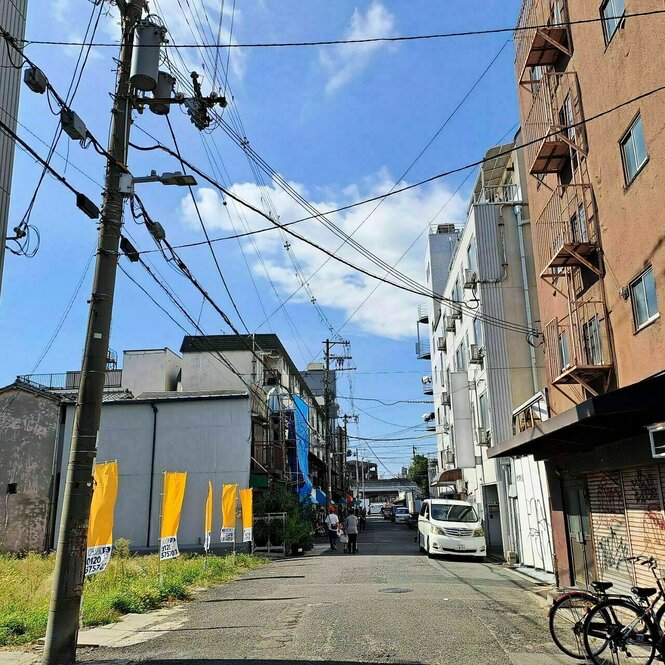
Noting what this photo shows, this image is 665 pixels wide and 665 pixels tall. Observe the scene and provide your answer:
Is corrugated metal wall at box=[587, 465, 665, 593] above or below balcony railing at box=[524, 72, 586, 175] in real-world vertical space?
below

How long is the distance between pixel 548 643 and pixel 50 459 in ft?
83.1

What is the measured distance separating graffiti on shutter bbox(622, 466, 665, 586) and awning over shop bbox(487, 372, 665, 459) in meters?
0.68

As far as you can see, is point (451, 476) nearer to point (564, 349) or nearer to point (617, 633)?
point (564, 349)

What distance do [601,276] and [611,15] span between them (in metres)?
4.79

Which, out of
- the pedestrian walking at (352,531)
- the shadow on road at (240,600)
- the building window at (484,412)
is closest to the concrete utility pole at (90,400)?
the shadow on road at (240,600)

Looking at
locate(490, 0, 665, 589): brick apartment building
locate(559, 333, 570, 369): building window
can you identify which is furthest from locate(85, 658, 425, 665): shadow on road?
locate(559, 333, 570, 369): building window

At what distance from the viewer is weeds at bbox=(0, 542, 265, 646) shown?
941 cm

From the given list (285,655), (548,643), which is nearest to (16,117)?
(285,655)

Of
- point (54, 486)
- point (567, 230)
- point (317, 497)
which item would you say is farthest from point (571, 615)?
point (317, 497)

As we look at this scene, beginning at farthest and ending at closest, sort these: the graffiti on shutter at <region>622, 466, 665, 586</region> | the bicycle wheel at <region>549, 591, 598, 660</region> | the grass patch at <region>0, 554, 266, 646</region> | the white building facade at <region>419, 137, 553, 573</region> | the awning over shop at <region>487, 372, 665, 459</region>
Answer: the white building facade at <region>419, 137, 553, 573</region> < the graffiti on shutter at <region>622, 466, 665, 586</region> < the grass patch at <region>0, 554, 266, 646</region> < the awning over shop at <region>487, 372, 665, 459</region> < the bicycle wheel at <region>549, 591, 598, 660</region>

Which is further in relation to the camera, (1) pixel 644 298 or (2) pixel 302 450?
(2) pixel 302 450

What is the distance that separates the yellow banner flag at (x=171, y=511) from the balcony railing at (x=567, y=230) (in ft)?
32.4

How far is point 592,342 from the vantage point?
→ 42.6 feet

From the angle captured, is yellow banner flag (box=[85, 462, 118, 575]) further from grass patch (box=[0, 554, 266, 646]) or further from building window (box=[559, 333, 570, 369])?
building window (box=[559, 333, 570, 369])
